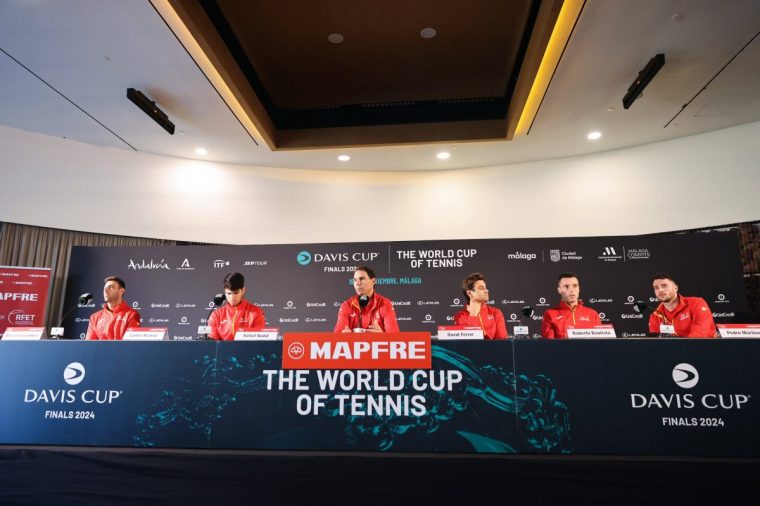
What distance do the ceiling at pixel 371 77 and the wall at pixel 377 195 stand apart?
0.70 ft

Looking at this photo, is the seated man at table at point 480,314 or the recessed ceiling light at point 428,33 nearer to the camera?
the seated man at table at point 480,314

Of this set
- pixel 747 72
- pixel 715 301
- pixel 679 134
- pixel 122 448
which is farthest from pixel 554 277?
pixel 122 448

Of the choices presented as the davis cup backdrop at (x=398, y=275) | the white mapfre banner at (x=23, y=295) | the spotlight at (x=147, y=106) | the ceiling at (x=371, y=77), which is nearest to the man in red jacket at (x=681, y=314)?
the davis cup backdrop at (x=398, y=275)

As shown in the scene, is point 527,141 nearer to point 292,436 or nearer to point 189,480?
point 292,436

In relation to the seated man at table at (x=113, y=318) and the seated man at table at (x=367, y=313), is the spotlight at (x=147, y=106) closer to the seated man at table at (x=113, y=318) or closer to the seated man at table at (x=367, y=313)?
the seated man at table at (x=113, y=318)

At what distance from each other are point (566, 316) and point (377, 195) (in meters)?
3.20

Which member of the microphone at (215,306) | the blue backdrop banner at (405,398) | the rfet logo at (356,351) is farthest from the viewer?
the microphone at (215,306)

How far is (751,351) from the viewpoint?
1993 millimetres

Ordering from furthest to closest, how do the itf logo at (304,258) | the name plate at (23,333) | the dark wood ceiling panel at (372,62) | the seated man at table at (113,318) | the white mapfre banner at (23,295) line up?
1. the itf logo at (304,258)
2. the white mapfre banner at (23,295)
3. the dark wood ceiling panel at (372,62)
4. the seated man at table at (113,318)
5. the name plate at (23,333)

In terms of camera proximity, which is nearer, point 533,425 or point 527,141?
point 533,425

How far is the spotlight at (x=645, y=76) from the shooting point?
13.0 feet

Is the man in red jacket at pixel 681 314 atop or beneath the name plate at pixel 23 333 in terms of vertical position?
atop

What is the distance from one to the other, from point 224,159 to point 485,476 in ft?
17.6

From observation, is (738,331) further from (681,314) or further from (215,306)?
(215,306)
